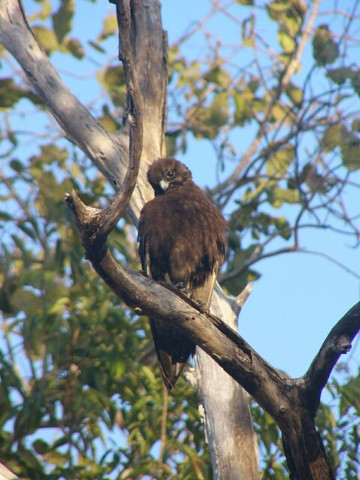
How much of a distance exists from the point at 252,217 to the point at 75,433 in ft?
8.53

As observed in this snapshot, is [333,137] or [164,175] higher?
[333,137]

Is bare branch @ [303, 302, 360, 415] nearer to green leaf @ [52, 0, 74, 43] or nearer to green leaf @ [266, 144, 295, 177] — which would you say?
green leaf @ [52, 0, 74, 43]

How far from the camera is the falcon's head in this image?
4820 mm

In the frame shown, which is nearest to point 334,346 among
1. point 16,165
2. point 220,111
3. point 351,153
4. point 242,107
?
point 351,153

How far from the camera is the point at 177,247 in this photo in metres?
4.58

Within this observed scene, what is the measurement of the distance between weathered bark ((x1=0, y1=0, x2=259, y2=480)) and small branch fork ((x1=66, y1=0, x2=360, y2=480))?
0.88m

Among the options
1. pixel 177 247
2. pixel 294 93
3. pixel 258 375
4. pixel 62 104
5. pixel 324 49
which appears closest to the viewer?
pixel 258 375

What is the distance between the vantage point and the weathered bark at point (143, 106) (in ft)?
14.3

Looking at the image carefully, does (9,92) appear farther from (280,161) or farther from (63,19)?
(280,161)

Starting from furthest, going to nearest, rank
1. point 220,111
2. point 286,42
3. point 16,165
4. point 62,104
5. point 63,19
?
point 286,42 → point 220,111 → point 16,165 → point 63,19 → point 62,104

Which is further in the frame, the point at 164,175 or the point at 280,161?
the point at 280,161

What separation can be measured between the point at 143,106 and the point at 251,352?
2356 millimetres

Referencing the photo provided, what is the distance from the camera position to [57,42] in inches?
232

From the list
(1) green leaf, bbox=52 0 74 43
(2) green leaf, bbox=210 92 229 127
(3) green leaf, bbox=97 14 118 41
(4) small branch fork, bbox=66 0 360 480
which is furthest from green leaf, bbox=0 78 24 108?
(4) small branch fork, bbox=66 0 360 480
